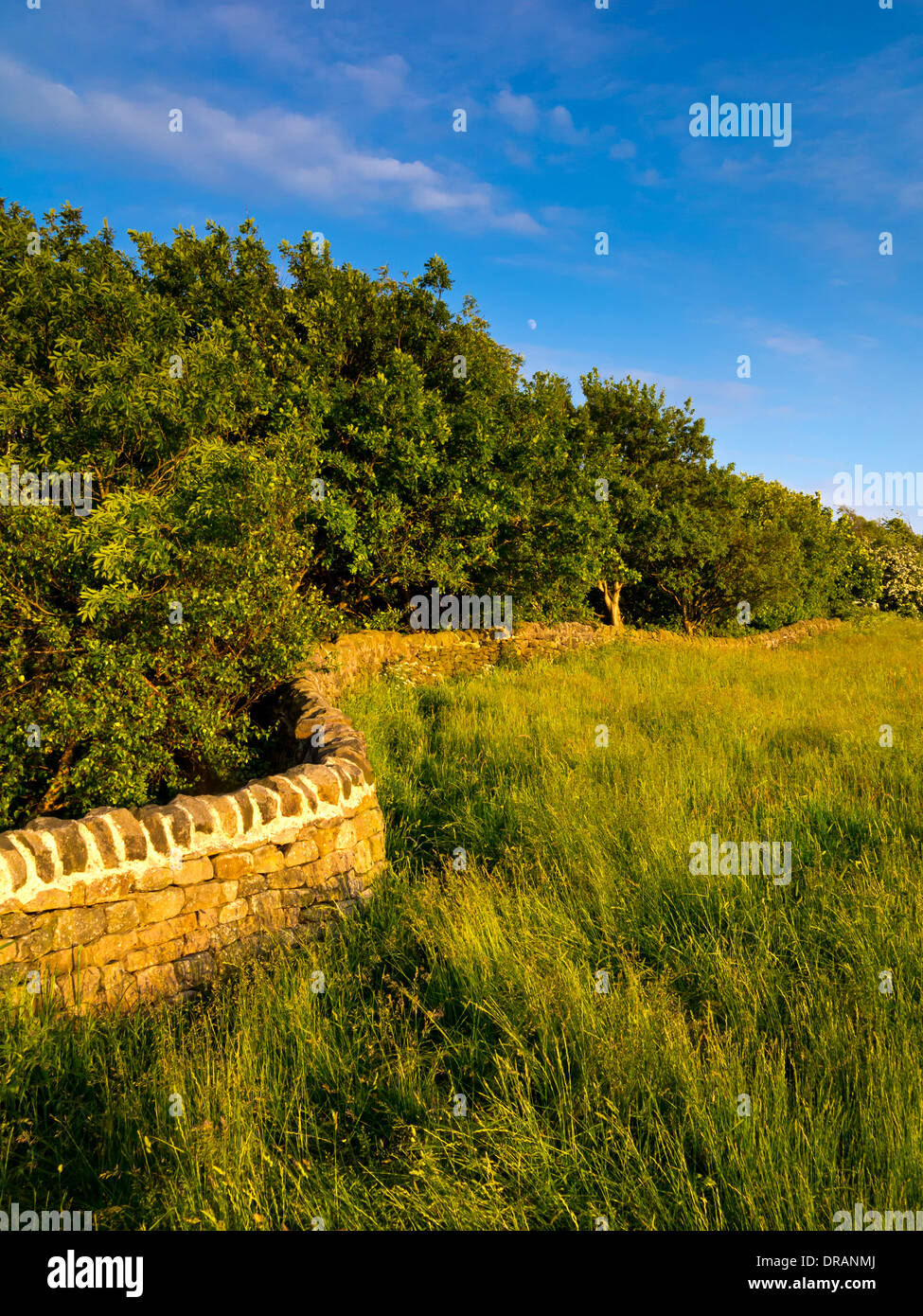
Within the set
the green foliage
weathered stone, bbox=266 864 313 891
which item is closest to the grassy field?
weathered stone, bbox=266 864 313 891

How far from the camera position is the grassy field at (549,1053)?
2213 mm

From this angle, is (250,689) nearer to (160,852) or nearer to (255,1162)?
(160,852)

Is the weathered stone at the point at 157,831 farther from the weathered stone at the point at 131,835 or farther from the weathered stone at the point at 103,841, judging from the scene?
the weathered stone at the point at 103,841

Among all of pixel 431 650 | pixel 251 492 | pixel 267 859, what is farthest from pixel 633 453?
pixel 267 859

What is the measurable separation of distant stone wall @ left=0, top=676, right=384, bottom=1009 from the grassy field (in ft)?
0.94

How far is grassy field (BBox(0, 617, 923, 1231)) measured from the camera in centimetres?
221

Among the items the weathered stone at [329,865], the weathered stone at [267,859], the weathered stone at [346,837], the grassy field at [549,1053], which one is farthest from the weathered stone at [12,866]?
the weathered stone at [346,837]

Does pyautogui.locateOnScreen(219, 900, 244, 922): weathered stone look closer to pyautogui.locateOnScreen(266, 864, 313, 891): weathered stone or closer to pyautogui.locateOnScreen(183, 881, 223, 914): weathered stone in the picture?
pyautogui.locateOnScreen(183, 881, 223, 914): weathered stone

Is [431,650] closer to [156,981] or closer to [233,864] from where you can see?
[233,864]

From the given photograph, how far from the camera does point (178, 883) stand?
4.02 metres

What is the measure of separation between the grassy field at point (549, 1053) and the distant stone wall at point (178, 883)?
0.94 feet

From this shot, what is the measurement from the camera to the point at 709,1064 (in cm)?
260

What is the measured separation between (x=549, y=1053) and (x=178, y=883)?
2535mm
